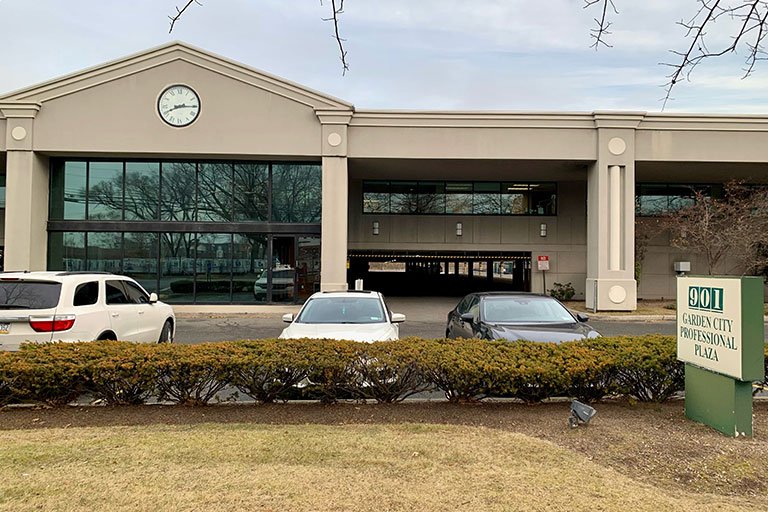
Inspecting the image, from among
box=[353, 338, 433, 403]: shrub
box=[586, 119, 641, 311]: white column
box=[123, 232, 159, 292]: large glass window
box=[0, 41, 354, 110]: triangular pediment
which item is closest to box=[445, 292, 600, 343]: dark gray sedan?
box=[353, 338, 433, 403]: shrub

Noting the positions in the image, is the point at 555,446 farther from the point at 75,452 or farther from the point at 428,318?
the point at 428,318

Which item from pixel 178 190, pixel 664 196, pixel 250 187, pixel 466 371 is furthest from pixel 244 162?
pixel 664 196

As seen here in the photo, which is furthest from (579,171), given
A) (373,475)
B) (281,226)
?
(373,475)

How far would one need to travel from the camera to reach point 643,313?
18734 millimetres

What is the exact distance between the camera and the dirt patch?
4086mm

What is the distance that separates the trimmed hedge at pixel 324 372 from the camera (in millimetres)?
5523

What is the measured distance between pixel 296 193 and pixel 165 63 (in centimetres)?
657

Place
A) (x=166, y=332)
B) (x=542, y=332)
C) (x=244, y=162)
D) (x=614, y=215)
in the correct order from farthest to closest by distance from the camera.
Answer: (x=244, y=162), (x=614, y=215), (x=166, y=332), (x=542, y=332)

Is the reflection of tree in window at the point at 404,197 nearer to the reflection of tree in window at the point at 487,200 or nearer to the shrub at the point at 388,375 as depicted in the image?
the reflection of tree in window at the point at 487,200

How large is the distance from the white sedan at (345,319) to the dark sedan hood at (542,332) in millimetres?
1566

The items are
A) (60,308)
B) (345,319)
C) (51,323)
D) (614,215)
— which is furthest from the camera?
(614,215)

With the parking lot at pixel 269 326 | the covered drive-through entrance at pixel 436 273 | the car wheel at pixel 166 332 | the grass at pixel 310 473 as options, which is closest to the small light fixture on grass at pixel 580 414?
the grass at pixel 310 473

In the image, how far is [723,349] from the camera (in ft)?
16.7

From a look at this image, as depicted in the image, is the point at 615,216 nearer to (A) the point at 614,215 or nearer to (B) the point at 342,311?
(A) the point at 614,215
